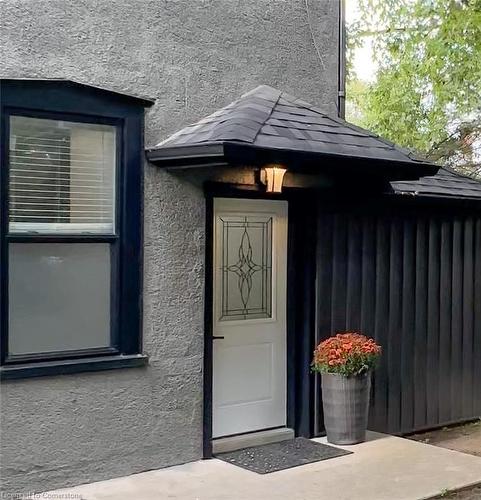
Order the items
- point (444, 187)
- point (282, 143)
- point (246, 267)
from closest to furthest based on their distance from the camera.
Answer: point (282, 143), point (246, 267), point (444, 187)

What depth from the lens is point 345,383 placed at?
7262mm

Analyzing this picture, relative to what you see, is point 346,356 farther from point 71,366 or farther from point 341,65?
point 341,65

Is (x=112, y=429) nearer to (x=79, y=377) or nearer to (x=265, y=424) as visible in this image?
(x=79, y=377)

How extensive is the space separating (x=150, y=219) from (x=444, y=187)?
3.89 metres

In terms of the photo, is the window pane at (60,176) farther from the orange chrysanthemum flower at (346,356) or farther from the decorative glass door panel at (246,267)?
the orange chrysanthemum flower at (346,356)

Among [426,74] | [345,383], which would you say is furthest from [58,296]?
[426,74]

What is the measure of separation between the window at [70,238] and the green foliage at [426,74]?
4241mm

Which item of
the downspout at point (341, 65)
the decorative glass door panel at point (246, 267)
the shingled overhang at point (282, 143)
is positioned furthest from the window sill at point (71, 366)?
the downspout at point (341, 65)

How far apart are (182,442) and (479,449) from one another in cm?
313

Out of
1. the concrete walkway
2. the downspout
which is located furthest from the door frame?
the downspout

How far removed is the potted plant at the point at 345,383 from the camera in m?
7.23

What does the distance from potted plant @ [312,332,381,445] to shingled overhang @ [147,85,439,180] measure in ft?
5.22

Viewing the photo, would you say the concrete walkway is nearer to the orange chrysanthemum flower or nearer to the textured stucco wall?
the textured stucco wall

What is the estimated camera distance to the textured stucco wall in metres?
5.81
